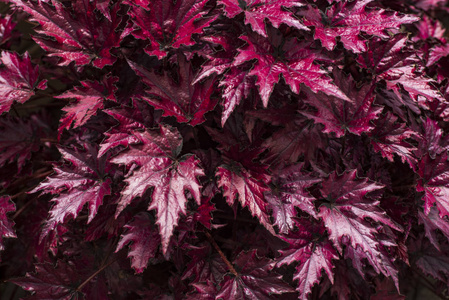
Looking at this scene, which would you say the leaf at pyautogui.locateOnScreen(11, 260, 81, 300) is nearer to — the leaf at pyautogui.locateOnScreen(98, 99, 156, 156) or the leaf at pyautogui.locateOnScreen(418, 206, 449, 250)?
the leaf at pyautogui.locateOnScreen(98, 99, 156, 156)

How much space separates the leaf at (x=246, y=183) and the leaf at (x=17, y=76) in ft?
2.38

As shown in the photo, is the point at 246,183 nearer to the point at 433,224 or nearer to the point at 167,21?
the point at 167,21

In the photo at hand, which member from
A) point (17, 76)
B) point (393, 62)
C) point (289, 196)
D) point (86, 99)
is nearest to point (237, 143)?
point (289, 196)

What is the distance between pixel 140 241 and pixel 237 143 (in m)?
0.40

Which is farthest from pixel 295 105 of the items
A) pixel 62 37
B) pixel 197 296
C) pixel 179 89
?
pixel 62 37

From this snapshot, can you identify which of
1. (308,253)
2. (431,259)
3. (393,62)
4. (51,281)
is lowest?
(431,259)

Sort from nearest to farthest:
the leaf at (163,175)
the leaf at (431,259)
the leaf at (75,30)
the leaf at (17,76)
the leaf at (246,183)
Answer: the leaf at (163,175)
the leaf at (246,183)
the leaf at (75,30)
the leaf at (17,76)
the leaf at (431,259)

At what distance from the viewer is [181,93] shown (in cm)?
100

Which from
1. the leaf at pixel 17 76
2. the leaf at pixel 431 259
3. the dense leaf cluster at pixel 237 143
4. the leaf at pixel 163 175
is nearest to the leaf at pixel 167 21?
the dense leaf cluster at pixel 237 143

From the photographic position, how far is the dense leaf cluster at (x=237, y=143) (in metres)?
0.93

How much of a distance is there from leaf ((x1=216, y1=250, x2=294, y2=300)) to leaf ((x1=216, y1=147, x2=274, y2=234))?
0.47 feet

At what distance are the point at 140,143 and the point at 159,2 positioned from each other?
40 centimetres

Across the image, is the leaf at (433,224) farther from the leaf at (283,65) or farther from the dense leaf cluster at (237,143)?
the leaf at (283,65)

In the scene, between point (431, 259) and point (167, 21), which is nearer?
point (167, 21)
